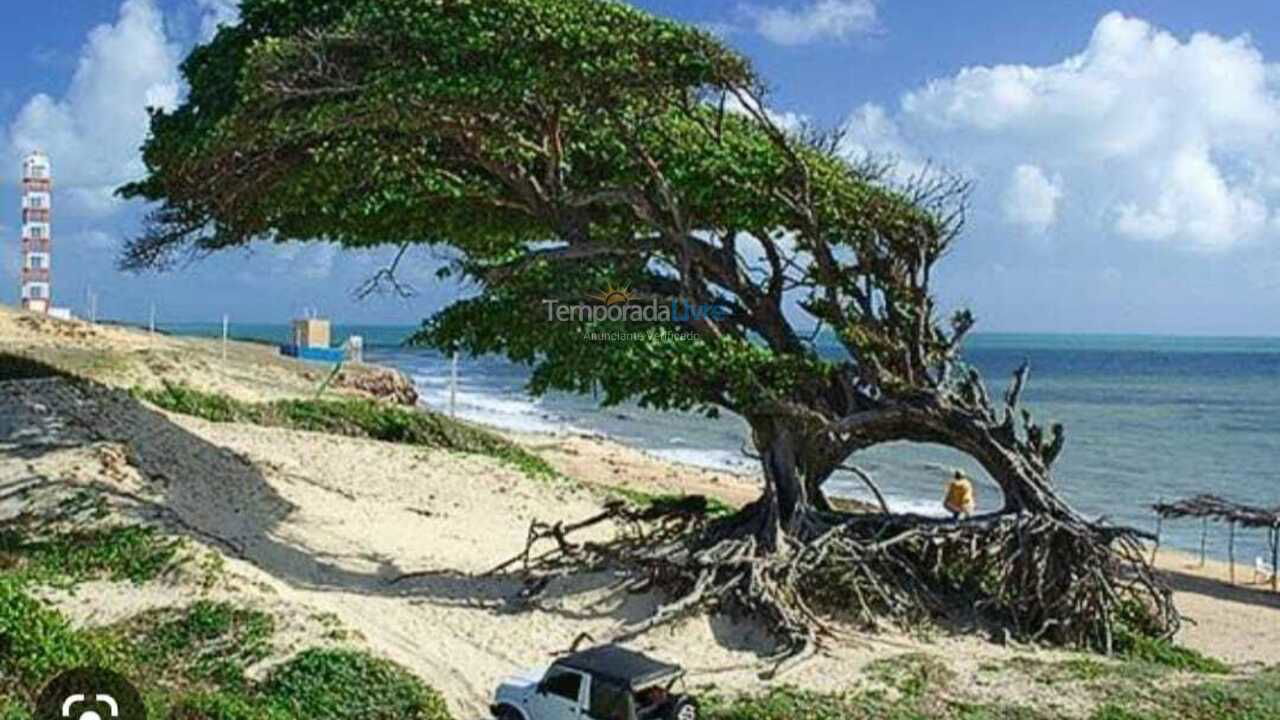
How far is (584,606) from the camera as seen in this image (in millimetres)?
14398

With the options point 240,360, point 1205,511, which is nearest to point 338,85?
point 1205,511

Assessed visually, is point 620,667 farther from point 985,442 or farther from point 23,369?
point 23,369

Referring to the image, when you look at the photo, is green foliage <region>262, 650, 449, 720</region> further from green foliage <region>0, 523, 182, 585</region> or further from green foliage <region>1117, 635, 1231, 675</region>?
green foliage <region>1117, 635, 1231, 675</region>

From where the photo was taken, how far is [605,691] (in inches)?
379

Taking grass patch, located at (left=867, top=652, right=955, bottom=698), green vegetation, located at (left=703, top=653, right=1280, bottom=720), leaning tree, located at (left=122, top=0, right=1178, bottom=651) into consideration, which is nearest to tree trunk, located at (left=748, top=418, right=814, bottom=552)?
leaning tree, located at (left=122, top=0, right=1178, bottom=651)

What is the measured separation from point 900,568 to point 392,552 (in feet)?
20.8

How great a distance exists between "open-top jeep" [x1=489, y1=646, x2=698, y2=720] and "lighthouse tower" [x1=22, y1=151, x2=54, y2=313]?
49.6 m

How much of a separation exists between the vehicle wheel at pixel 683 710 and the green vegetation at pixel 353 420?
13.9 metres

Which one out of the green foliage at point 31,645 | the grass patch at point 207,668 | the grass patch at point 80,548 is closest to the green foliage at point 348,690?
the grass patch at point 207,668

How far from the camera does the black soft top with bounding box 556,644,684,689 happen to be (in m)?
9.62

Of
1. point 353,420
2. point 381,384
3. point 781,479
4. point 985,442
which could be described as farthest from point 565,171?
point 381,384

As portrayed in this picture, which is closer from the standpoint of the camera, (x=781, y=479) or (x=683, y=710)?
(x=683, y=710)

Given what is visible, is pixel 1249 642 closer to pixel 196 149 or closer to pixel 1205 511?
pixel 1205 511

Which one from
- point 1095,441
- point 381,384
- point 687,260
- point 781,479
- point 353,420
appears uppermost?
point 687,260
